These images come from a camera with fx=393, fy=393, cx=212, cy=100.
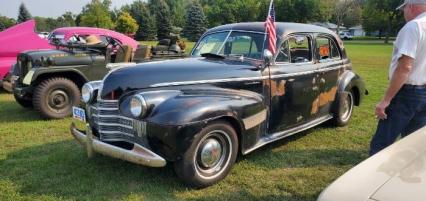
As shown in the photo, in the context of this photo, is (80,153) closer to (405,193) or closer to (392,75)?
(392,75)

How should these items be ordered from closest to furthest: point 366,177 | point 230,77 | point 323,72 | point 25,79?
point 366,177 < point 230,77 < point 323,72 < point 25,79

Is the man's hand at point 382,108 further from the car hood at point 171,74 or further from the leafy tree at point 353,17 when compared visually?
the leafy tree at point 353,17

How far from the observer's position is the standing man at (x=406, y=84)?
333cm

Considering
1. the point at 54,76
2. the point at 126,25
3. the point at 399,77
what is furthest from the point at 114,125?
the point at 126,25

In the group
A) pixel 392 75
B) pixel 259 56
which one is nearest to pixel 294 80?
pixel 259 56

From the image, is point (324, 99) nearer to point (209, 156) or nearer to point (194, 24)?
point (209, 156)

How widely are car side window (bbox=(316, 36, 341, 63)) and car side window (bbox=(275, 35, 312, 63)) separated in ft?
0.81

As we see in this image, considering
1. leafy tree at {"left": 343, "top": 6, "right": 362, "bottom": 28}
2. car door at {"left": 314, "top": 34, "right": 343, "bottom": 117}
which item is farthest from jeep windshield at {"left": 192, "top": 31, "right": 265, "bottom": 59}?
leafy tree at {"left": 343, "top": 6, "right": 362, "bottom": 28}

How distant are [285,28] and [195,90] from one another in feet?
6.09

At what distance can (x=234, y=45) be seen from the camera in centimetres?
530

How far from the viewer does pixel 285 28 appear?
17.6 ft

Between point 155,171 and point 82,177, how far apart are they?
82 cm

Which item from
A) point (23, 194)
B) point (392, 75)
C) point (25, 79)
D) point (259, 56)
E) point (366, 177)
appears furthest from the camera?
point (25, 79)

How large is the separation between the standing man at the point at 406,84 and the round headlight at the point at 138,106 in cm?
219
